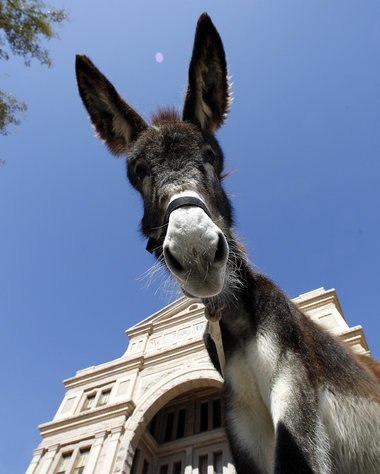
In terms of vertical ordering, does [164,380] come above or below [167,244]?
above

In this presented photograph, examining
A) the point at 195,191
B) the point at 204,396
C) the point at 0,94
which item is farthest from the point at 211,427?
the point at 195,191

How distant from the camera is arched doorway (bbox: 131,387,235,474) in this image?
54.5 feet

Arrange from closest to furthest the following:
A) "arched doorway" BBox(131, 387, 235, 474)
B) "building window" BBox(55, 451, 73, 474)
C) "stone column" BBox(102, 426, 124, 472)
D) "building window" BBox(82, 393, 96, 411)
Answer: "stone column" BBox(102, 426, 124, 472), "arched doorway" BBox(131, 387, 235, 474), "building window" BBox(55, 451, 73, 474), "building window" BBox(82, 393, 96, 411)

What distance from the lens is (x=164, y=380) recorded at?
18.3 metres

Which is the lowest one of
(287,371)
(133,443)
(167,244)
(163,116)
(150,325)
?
(287,371)

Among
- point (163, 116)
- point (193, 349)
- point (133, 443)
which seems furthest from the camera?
A: point (193, 349)

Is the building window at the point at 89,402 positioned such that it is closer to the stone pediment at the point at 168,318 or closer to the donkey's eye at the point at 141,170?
the stone pediment at the point at 168,318

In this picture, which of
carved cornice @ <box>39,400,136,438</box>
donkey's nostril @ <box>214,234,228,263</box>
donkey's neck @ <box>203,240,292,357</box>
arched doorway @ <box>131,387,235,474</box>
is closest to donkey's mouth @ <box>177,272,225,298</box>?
donkey's nostril @ <box>214,234,228,263</box>

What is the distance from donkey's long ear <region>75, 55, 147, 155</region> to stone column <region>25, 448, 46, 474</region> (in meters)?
19.9

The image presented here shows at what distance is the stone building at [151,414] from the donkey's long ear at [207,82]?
13.6 metres

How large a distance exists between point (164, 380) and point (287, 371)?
1782 centimetres

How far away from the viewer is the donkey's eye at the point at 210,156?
287 cm

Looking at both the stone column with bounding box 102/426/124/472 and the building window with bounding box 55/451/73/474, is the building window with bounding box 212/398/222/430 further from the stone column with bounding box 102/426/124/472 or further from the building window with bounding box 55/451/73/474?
the building window with bounding box 55/451/73/474

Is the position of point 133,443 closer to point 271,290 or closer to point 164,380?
point 164,380
